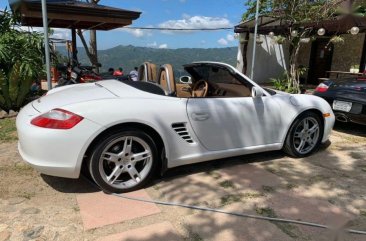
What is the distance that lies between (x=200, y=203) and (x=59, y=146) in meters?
1.35

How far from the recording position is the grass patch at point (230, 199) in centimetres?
324

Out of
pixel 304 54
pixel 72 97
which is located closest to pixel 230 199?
pixel 72 97

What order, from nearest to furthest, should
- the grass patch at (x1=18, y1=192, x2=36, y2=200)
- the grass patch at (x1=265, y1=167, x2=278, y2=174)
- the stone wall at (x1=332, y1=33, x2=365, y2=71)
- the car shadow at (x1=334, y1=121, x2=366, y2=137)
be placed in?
the grass patch at (x1=18, y1=192, x2=36, y2=200)
the grass patch at (x1=265, y1=167, x2=278, y2=174)
the car shadow at (x1=334, y1=121, x2=366, y2=137)
the stone wall at (x1=332, y1=33, x2=365, y2=71)

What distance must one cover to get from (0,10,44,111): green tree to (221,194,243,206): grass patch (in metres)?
4.89

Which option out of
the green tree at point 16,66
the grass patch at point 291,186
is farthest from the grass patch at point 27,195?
the green tree at point 16,66

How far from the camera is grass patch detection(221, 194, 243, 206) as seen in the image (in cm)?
324

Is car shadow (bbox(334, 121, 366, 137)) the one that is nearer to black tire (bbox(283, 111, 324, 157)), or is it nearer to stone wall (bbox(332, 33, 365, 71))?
black tire (bbox(283, 111, 324, 157))

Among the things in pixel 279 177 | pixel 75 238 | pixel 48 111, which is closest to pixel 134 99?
pixel 48 111

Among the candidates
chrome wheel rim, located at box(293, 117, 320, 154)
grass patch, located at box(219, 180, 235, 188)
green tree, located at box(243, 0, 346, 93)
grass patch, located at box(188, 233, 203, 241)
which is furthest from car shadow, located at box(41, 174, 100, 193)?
green tree, located at box(243, 0, 346, 93)

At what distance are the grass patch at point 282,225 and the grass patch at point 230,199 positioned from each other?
244mm

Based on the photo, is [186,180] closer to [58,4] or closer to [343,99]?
[343,99]

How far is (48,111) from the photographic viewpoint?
3.10 metres

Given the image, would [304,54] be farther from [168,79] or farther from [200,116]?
[200,116]

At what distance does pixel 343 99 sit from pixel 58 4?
5.87 meters
